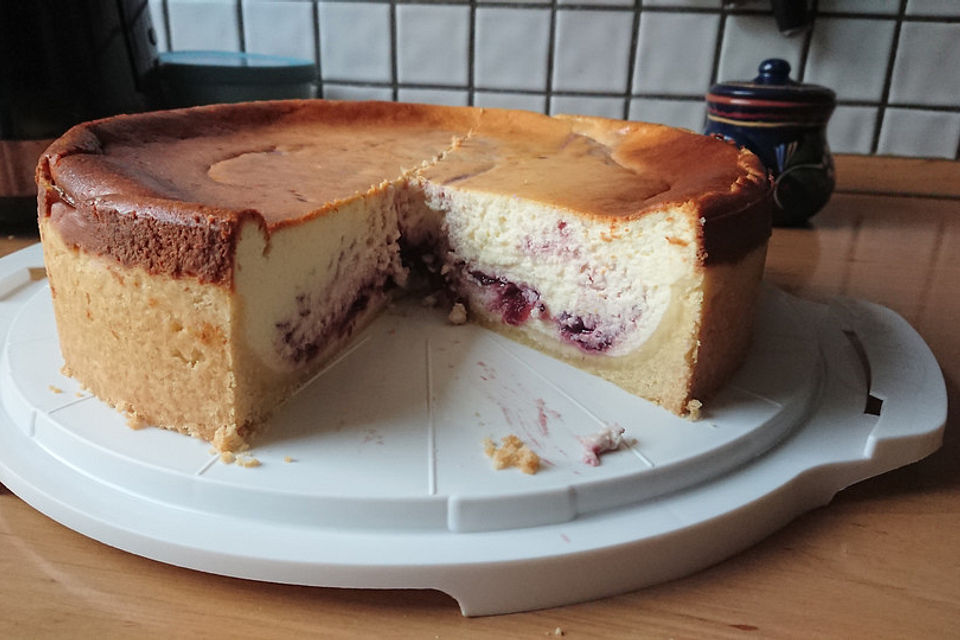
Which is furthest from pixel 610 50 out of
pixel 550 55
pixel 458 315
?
pixel 458 315

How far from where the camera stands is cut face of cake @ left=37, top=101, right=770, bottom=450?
35.7 inches

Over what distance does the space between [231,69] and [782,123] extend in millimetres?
1382

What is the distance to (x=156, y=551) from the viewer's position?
2.44 ft

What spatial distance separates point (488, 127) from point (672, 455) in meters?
1.06

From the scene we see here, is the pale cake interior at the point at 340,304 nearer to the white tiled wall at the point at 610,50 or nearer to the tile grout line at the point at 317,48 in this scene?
the white tiled wall at the point at 610,50

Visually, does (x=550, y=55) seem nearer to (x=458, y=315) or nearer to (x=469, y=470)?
(x=458, y=315)

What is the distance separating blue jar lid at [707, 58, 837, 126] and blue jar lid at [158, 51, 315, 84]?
43.8 inches

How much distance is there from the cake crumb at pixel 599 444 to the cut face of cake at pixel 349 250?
15cm

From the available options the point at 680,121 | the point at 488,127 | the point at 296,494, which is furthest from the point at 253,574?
the point at 680,121

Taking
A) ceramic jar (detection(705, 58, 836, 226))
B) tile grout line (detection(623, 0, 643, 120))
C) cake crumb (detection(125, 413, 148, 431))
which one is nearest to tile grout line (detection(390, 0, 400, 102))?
tile grout line (detection(623, 0, 643, 120))

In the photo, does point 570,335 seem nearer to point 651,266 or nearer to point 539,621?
point 651,266

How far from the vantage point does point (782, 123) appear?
1800mm

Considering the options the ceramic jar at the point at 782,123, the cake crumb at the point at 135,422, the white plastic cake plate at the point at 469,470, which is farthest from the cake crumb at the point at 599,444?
the ceramic jar at the point at 782,123

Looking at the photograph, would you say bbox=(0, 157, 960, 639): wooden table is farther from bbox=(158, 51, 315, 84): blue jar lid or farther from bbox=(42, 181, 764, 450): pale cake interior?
bbox=(158, 51, 315, 84): blue jar lid
